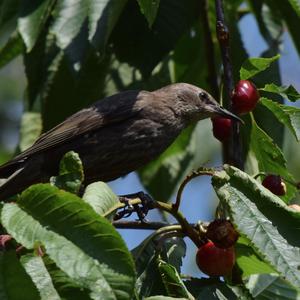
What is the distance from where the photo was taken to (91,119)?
5.01 meters

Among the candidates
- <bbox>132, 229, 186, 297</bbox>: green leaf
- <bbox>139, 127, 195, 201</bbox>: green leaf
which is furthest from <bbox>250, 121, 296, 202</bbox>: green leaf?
<bbox>139, 127, 195, 201</bbox>: green leaf

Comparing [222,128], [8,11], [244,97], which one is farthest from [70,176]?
[8,11]

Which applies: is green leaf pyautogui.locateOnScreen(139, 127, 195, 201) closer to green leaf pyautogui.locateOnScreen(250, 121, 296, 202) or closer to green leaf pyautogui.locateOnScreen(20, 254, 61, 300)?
green leaf pyautogui.locateOnScreen(250, 121, 296, 202)

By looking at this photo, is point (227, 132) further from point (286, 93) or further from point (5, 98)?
point (5, 98)

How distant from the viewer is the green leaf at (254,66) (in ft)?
11.7

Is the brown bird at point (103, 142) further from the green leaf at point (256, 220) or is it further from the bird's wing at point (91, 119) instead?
the green leaf at point (256, 220)

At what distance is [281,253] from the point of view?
9.29ft

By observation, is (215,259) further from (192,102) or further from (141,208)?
(192,102)

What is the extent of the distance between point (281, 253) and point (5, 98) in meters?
6.24

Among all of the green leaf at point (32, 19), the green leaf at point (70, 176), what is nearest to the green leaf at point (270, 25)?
the green leaf at point (32, 19)

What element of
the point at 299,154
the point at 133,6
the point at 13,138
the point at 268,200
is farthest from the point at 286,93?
the point at 13,138

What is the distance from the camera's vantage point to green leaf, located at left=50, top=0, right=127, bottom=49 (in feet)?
13.3

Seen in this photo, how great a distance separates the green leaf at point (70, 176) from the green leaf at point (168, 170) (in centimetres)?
216

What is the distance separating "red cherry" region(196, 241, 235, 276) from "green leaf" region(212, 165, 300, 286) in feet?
0.78
